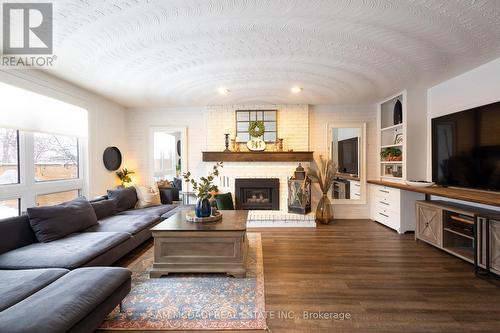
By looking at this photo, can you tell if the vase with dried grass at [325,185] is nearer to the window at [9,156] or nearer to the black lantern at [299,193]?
the black lantern at [299,193]

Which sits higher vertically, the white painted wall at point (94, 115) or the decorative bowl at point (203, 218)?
the white painted wall at point (94, 115)

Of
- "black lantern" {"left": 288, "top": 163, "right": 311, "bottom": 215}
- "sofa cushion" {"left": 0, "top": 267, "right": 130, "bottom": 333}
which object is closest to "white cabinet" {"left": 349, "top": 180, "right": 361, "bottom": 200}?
"black lantern" {"left": 288, "top": 163, "right": 311, "bottom": 215}

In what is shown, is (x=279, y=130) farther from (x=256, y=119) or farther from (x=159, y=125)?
(x=159, y=125)

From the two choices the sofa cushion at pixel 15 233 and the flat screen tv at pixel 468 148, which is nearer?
the sofa cushion at pixel 15 233

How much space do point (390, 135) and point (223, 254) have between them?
171 inches

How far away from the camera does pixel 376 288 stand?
2410 millimetres

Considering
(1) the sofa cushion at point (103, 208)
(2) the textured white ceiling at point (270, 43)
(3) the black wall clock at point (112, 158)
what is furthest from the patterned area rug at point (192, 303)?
(3) the black wall clock at point (112, 158)

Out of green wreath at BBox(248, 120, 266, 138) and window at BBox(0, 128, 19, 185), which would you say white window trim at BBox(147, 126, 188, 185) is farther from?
window at BBox(0, 128, 19, 185)

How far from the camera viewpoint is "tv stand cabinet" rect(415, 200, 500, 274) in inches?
101

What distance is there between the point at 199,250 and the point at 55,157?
2.96 meters

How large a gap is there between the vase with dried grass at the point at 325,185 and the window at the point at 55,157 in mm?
4366

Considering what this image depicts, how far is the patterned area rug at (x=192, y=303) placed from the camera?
6.25ft

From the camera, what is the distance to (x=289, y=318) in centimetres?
197

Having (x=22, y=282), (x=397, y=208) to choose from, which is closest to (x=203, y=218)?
(x=22, y=282)
